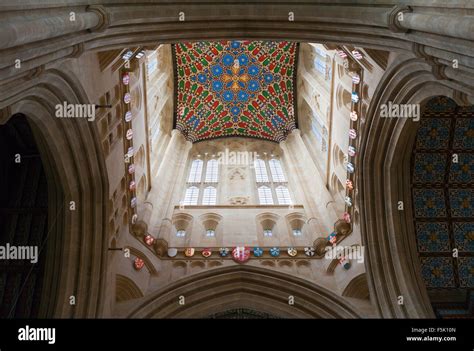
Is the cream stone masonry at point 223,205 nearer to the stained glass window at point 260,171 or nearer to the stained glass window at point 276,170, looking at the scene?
the stained glass window at point 276,170

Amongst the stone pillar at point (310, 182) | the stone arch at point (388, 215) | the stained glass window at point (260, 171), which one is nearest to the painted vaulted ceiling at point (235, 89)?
the stone pillar at point (310, 182)

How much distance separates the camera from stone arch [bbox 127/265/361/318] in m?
12.7

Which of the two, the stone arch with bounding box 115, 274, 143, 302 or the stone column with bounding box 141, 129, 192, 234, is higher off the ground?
the stone column with bounding box 141, 129, 192, 234

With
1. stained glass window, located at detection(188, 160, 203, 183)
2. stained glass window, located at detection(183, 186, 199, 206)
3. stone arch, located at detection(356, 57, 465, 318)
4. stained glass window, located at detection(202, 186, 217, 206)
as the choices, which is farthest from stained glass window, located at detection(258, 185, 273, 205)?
stone arch, located at detection(356, 57, 465, 318)

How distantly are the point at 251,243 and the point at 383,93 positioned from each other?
6.75 meters

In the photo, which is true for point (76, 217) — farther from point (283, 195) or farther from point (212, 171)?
point (212, 171)

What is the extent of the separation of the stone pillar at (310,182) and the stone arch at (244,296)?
9.23 ft

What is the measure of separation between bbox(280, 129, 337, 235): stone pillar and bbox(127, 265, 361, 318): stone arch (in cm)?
281

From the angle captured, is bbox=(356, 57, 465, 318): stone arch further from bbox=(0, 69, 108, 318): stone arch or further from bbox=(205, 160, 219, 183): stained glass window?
bbox=(205, 160, 219, 183): stained glass window

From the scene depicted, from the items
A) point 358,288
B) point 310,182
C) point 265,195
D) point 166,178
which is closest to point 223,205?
point 265,195

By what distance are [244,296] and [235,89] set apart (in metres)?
15.1

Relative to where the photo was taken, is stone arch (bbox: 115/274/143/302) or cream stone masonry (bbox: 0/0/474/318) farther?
stone arch (bbox: 115/274/143/302)

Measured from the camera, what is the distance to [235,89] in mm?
25938
